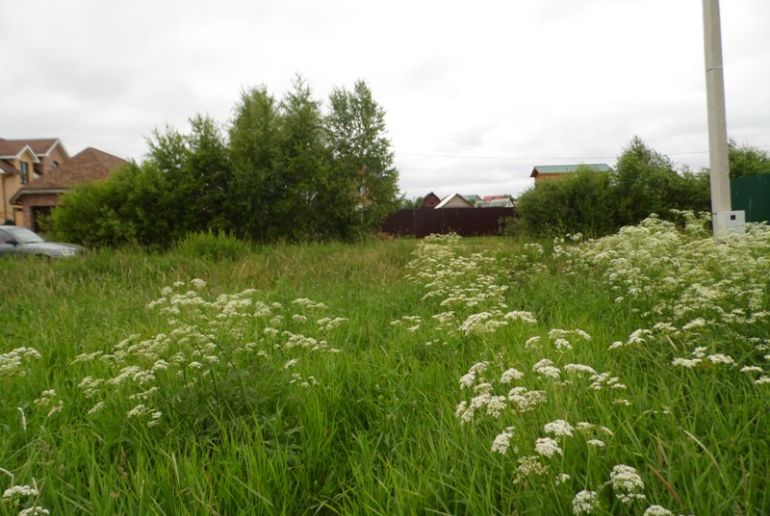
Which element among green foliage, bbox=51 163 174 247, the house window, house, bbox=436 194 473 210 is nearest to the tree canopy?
green foliage, bbox=51 163 174 247

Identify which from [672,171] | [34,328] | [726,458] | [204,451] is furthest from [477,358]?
[672,171]

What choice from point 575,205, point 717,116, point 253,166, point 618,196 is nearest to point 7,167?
point 253,166

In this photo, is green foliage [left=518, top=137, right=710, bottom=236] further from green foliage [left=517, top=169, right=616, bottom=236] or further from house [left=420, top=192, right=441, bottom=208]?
house [left=420, top=192, right=441, bottom=208]

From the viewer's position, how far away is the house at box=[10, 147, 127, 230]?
93.8 ft

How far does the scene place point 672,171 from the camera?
41.7ft

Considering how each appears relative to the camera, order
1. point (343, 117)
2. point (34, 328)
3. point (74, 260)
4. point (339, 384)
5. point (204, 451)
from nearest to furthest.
→ point (204, 451)
point (339, 384)
point (34, 328)
point (74, 260)
point (343, 117)

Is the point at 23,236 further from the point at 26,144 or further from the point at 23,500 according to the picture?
the point at 26,144

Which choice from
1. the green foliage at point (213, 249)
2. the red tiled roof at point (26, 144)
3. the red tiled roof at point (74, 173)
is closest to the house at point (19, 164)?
the red tiled roof at point (26, 144)

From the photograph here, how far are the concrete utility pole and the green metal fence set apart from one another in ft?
17.7

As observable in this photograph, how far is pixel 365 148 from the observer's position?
1576 cm

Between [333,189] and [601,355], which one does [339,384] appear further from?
[333,189]

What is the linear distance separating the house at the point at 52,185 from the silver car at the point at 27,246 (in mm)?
16440

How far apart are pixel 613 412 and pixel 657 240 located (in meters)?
3.20

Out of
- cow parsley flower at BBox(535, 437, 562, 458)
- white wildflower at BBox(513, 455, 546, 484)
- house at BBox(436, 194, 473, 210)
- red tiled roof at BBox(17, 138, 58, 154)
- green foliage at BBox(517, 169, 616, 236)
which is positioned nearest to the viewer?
cow parsley flower at BBox(535, 437, 562, 458)
